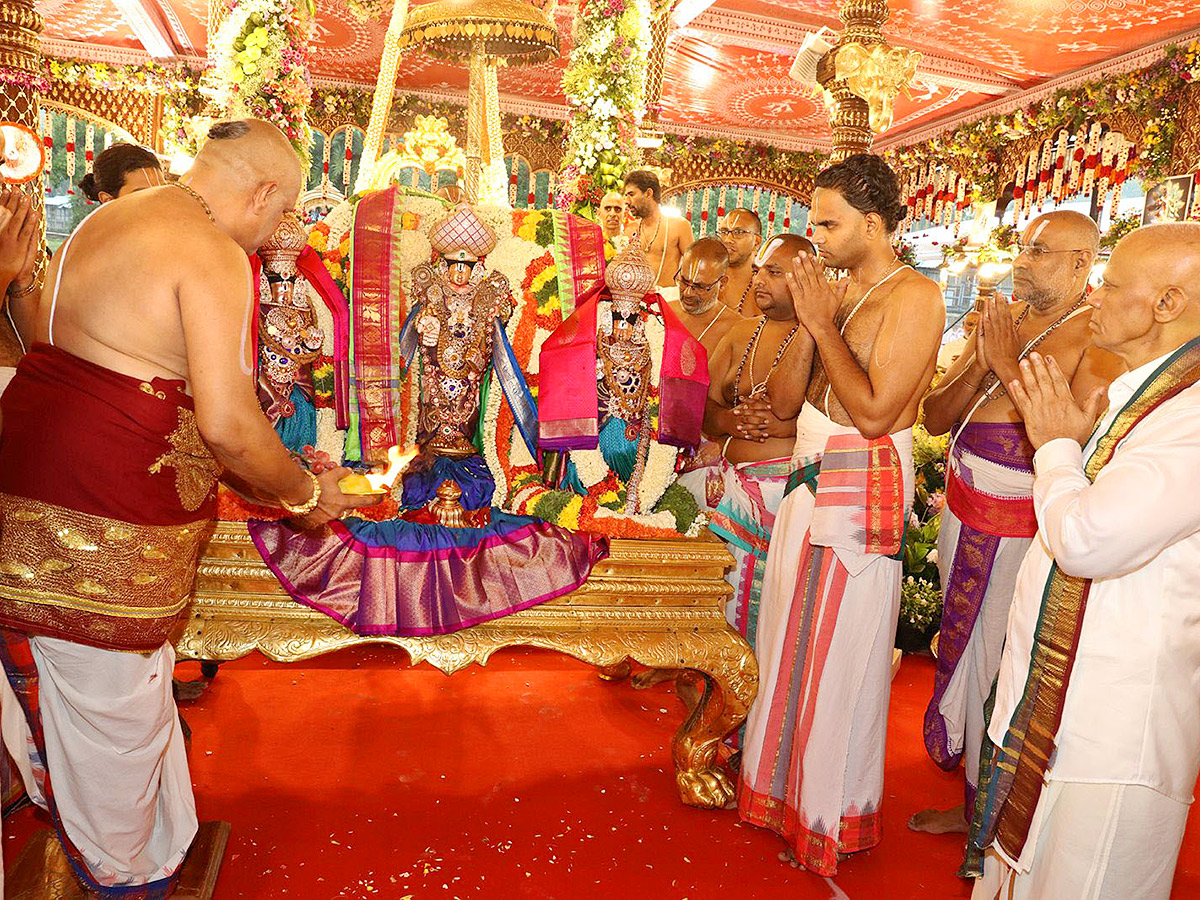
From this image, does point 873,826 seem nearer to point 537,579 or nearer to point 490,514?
point 537,579

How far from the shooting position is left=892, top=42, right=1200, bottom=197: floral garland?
838 cm

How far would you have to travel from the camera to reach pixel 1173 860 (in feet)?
5.68

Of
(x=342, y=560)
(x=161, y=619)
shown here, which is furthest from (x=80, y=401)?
(x=342, y=560)

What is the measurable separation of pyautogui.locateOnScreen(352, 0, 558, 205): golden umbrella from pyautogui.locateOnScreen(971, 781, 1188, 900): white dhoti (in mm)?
3116

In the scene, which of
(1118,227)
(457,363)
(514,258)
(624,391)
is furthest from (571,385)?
(1118,227)

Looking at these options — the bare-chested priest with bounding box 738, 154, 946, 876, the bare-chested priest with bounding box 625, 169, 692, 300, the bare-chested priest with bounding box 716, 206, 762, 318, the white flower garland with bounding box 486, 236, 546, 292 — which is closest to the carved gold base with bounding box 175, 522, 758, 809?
the bare-chested priest with bounding box 738, 154, 946, 876

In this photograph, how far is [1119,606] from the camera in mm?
1670

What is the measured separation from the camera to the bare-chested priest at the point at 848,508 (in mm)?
2480

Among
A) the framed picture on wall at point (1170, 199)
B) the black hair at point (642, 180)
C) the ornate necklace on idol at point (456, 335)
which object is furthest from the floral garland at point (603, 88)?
the framed picture on wall at point (1170, 199)

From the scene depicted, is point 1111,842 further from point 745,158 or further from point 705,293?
point 745,158

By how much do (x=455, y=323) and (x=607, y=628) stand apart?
112 cm

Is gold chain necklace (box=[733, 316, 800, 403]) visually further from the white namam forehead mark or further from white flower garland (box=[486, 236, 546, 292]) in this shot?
white flower garland (box=[486, 236, 546, 292])

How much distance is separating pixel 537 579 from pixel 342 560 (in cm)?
61

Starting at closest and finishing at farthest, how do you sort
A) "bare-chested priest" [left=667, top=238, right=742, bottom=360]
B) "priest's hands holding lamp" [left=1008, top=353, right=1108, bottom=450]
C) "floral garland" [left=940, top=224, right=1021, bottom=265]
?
"priest's hands holding lamp" [left=1008, top=353, right=1108, bottom=450] < "bare-chested priest" [left=667, top=238, right=742, bottom=360] < "floral garland" [left=940, top=224, right=1021, bottom=265]
